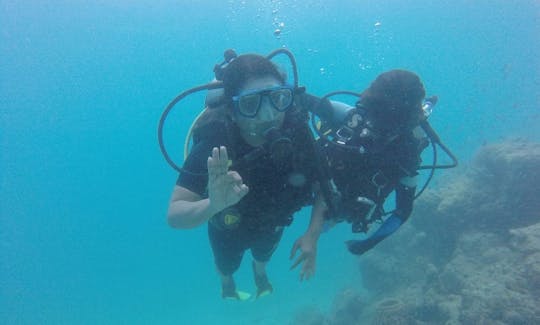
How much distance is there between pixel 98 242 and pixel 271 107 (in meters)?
79.2

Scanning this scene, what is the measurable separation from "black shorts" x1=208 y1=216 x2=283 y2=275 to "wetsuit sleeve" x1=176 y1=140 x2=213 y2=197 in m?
1.06

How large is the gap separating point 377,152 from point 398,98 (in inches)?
26.1

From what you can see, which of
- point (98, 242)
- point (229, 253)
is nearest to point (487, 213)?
point (229, 253)

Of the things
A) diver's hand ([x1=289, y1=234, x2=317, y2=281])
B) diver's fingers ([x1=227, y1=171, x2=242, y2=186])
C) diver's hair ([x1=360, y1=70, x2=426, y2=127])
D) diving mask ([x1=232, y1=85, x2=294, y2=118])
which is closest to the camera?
diver's fingers ([x1=227, y1=171, x2=242, y2=186])

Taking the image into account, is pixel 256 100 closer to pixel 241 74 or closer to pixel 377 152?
pixel 241 74

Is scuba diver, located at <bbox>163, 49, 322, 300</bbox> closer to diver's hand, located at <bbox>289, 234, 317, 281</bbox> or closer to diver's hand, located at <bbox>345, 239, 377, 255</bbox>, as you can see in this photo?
diver's hand, located at <bbox>289, 234, 317, 281</bbox>

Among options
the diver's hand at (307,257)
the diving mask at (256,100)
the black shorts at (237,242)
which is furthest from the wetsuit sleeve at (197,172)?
the diver's hand at (307,257)

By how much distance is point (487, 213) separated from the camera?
31.0 ft

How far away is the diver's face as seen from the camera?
10.4 ft

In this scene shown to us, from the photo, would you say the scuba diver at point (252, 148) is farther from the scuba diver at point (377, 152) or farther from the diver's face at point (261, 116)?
the scuba diver at point (377, 152)

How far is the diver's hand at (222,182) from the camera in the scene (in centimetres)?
231

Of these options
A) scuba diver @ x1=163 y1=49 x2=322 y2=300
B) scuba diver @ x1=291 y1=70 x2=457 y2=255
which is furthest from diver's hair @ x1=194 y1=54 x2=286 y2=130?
scuba diver @ x1=291 y1=70 x2=457 y2=255

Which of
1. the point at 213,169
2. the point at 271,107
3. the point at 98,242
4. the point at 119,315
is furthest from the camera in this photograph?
the point at 98,242

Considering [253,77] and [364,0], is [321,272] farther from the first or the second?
[364,0]
